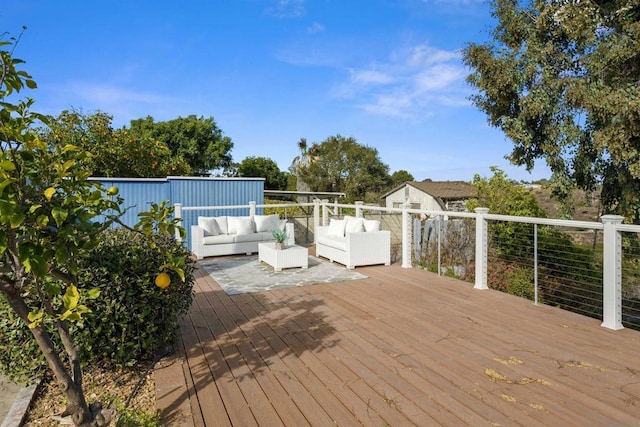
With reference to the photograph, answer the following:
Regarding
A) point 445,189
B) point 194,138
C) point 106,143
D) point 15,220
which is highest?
point 194,138

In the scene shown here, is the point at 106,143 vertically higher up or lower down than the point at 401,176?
lower down

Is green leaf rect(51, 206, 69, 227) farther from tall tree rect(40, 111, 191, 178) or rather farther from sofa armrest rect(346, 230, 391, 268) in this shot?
tall tree rect(40, 111, 191, 178)

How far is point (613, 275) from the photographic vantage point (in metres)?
3.29

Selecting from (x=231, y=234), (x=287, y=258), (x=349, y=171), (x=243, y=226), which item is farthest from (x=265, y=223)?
(x=349, y=171)

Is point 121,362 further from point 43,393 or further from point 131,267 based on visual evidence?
point 131,267

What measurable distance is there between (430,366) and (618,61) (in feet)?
25.5

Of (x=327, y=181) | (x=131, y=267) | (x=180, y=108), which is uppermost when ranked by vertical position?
(x=180, y=108)

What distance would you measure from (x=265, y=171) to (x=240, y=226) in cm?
2215

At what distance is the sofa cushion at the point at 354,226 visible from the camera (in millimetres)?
6406

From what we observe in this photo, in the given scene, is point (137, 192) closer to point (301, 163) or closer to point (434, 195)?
point (434, 195)

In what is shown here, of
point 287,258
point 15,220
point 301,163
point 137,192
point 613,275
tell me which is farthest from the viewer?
point 301,163

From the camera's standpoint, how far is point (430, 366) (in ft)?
8.48

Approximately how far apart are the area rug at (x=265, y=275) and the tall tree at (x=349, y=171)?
24128 millimetres

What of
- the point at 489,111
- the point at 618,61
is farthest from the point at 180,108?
the point at 618,61
